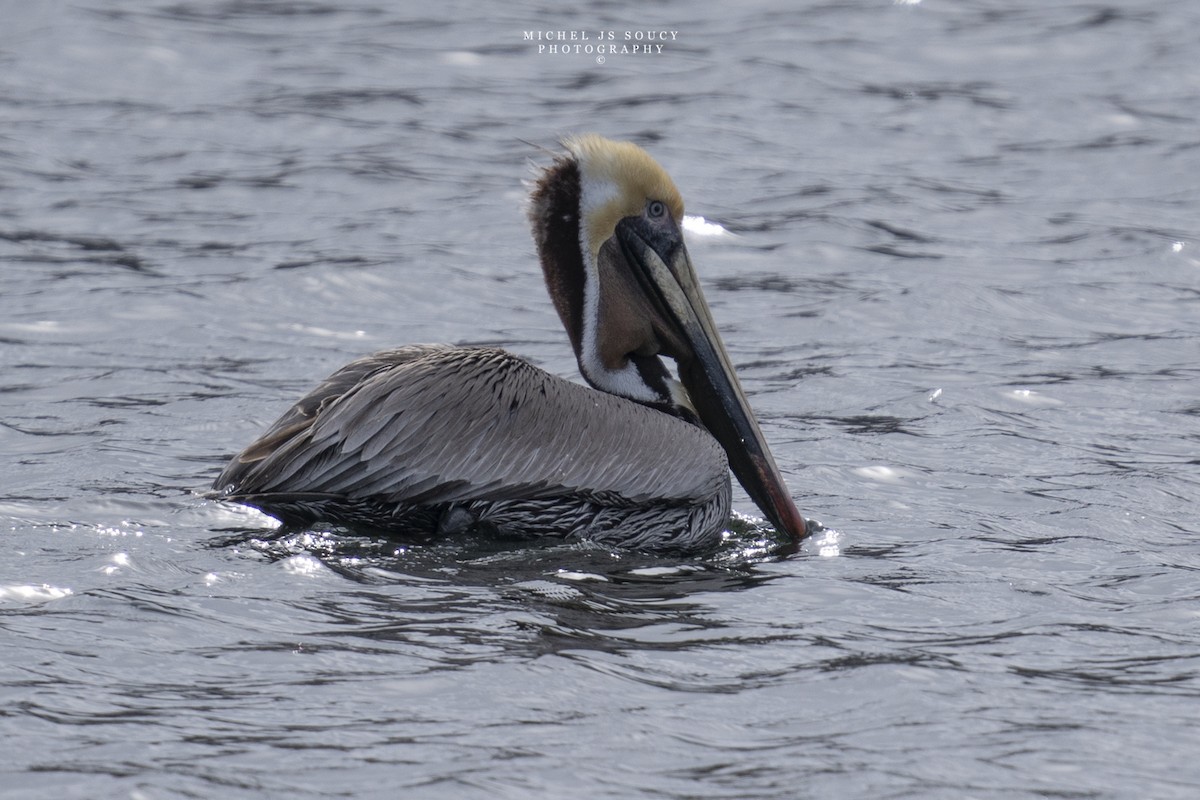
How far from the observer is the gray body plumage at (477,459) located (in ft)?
16.8

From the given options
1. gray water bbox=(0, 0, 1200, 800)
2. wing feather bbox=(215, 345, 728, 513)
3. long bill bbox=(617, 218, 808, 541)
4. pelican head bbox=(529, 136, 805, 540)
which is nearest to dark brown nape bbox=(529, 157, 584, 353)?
pelican head bbox=(529, 136, 805, 540)

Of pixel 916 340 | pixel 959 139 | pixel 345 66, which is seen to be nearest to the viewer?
pixel 916 340

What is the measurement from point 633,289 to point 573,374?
170 cm

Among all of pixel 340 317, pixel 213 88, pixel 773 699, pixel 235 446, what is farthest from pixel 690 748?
pixel 213 88

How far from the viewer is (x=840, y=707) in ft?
13.4

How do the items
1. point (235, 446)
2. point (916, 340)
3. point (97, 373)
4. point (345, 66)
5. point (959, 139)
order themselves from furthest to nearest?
1. point (345, 66)
2. point (959, 139)
3. point (916, 340)
4. point (97, 373)
5. point (235, 446)

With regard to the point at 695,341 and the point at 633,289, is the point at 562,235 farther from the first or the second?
the point at 695,341

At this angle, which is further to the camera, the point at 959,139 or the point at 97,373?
the point at 959,139

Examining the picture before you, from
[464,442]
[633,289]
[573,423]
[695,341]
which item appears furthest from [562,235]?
[464,442]

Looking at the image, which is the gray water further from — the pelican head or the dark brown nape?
the dark brown nape

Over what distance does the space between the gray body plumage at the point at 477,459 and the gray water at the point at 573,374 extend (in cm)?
13

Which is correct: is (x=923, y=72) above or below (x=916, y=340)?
above

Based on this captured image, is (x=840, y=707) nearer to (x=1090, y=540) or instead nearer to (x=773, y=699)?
(x=773, y=699)

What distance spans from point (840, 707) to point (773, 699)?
0.49 ft
